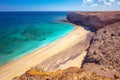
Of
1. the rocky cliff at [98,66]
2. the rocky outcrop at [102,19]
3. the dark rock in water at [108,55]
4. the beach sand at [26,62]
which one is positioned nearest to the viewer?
the rocky cliff at [98,66]

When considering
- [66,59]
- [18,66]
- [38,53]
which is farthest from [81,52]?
[18,66]

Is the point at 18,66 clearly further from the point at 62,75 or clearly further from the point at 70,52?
the point at 62,75

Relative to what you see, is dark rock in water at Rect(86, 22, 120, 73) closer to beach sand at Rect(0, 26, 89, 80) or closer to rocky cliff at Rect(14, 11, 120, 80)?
rocky cliff at Rect(14, 11, 120, 80)

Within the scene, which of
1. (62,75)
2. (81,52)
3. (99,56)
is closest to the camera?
(62,75)

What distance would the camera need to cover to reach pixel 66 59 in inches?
843

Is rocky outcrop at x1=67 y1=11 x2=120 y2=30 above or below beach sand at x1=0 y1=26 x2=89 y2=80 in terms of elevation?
above

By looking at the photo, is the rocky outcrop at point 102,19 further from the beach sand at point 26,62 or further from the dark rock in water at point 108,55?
the dark rock in water at point 108,55

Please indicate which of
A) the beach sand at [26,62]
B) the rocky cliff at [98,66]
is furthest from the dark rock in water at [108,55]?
the beach sand at [26,62]

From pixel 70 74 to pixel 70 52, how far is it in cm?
1613

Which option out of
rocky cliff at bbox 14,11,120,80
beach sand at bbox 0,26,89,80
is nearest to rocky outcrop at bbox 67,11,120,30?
rocky cliff at bbox 14,11,120,80

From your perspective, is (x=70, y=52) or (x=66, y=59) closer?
(x=66, y=59)

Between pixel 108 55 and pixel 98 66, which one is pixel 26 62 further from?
pixel 108 55

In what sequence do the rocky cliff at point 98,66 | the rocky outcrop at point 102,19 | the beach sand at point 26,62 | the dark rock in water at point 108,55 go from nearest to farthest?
the rocky cliff at point 98,66, the dark rock in water at point 108,55, the beach sand at point 26,62, the rocky outcrop at point 102,19

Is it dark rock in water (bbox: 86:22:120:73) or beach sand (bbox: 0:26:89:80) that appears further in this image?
beach sand (bbox: 0:26:89:80)
